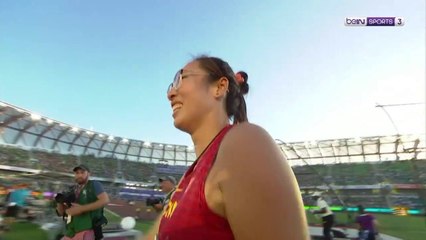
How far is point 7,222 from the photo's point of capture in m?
9.72

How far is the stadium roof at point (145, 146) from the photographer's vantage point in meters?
44.5

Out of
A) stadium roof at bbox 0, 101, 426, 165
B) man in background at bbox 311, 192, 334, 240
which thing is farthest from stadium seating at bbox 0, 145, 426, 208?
man in background at bbox 311, 192, 334, 240

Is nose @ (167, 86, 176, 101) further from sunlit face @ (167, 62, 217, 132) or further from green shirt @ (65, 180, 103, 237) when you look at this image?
green shirt @ (65, 180, 103, 237)

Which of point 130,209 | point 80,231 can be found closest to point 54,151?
point 130,209

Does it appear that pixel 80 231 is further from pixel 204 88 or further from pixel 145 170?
pixel 145 170

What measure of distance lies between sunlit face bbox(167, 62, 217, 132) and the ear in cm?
2

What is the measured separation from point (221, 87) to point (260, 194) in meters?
0.57

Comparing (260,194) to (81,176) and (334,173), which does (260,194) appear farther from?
(334,173)

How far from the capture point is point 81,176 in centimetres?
423

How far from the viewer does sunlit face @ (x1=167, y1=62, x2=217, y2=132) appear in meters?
1.23

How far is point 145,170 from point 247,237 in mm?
57514

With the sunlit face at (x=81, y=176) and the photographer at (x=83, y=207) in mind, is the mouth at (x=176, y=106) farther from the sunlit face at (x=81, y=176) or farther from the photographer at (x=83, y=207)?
the sunlit face at (x=81, y=176)

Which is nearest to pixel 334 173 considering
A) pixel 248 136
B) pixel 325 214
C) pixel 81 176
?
pixel 325 214

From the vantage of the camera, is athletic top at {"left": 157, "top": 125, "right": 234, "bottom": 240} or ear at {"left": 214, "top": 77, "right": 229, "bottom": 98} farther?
ear at {"left": 214, "top": 77, "right": 229, "bottom": 98}
